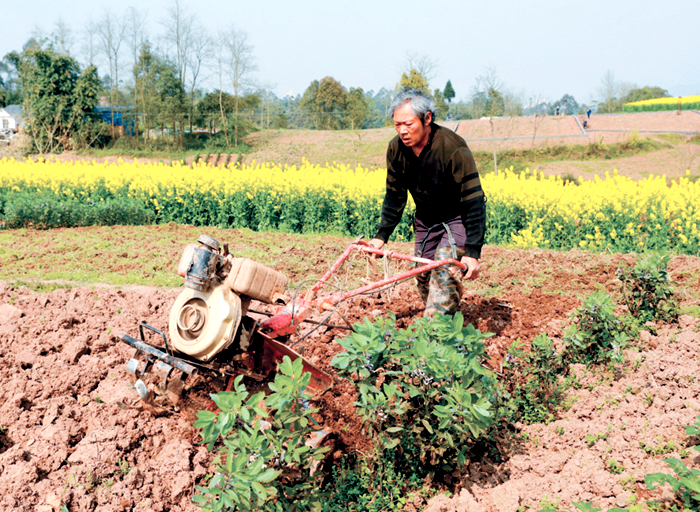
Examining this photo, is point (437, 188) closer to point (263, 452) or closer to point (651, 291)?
point (651, 291)

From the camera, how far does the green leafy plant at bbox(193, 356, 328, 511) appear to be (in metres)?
2.02

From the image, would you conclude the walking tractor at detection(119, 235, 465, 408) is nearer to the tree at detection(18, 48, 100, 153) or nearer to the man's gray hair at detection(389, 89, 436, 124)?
the man's gray hair at detection(389, 89, 436, 124)

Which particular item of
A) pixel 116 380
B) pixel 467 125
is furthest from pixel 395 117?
pixel 467 125

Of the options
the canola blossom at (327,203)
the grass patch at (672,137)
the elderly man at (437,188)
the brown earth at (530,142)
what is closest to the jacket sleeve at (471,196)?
the elderly man at (437,188)

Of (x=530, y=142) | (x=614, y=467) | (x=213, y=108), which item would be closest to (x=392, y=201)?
(x=614, y=467)

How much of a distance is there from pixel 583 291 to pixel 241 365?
398 cm

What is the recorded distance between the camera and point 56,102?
3441cm

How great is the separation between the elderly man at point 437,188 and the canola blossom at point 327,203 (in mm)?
5063

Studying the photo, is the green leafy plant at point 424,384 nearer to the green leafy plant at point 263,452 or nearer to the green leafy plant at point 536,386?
the green leafy plant at point 263,452

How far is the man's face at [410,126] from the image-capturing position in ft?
11.5

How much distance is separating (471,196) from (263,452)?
2325mm

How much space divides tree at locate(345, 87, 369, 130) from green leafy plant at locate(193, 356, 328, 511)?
32.9 metres

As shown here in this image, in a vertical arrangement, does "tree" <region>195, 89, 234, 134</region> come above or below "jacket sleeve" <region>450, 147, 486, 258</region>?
above

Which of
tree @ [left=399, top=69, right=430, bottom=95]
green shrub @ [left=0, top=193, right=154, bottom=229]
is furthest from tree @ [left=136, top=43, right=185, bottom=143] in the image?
green shrub @ [left=0, top=193, right=154, bottom=229]
